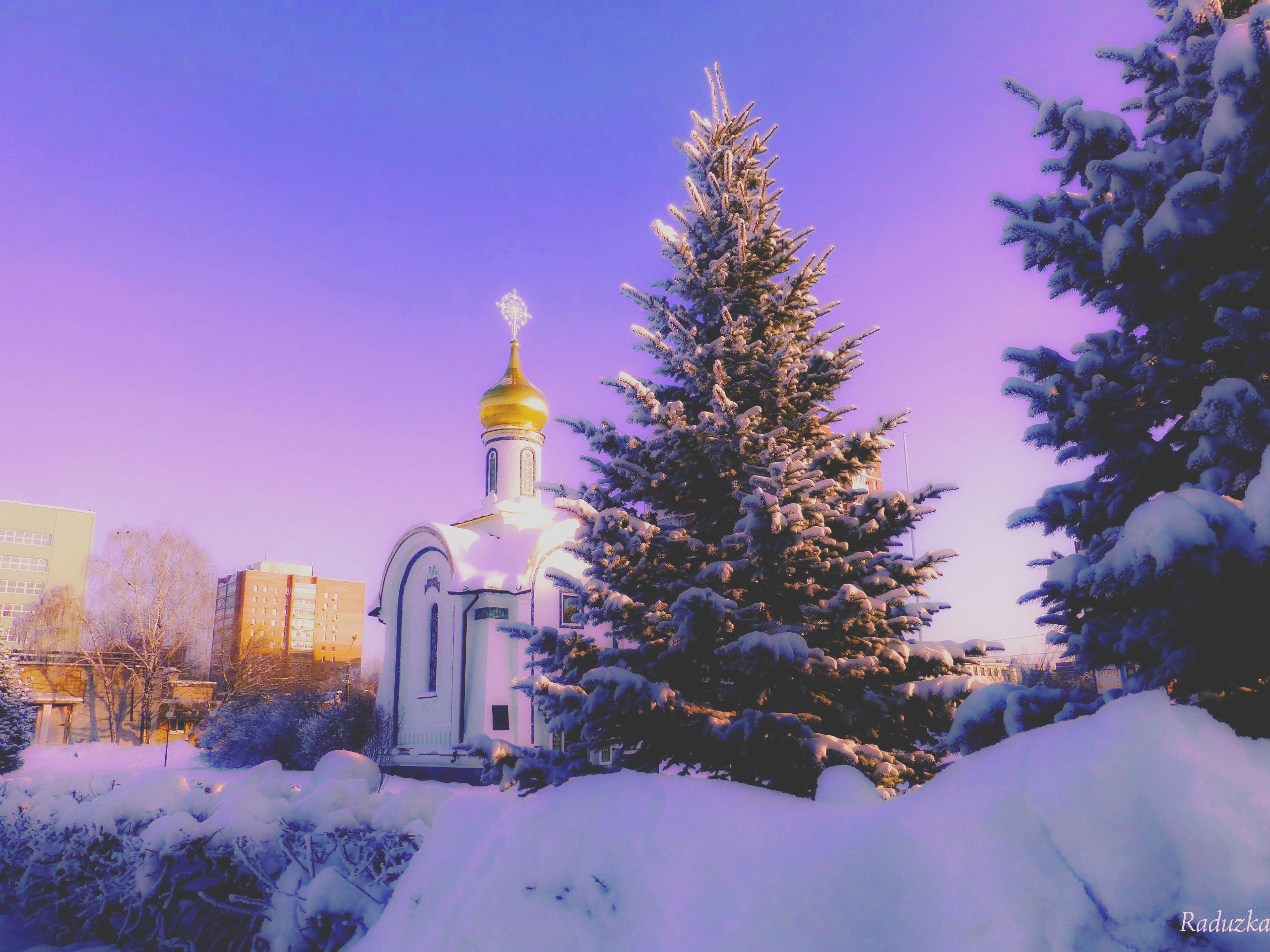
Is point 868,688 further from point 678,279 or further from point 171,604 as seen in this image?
point 171,604

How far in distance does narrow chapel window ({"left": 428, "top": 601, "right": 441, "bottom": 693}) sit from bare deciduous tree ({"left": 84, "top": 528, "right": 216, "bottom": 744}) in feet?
60.8

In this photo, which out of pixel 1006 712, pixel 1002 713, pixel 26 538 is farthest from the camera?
pixel 26 538

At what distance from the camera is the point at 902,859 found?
8.58 feet

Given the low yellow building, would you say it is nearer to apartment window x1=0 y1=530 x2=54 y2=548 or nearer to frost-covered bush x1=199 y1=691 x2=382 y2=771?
frost-covered bush x1=199 y1=691 x2=382 y2=771

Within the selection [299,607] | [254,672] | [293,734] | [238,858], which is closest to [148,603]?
[254,672]

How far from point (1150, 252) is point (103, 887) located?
8281 millimetres

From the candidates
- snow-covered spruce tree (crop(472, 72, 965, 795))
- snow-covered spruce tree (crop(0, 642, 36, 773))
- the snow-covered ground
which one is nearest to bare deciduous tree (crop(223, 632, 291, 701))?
snow-covered spruce tree (crop(0, 642, 36, 773))

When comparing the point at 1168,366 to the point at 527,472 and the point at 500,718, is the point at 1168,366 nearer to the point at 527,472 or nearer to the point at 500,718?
the point at 500,718

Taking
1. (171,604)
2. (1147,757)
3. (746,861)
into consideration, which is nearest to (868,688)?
(746,861)

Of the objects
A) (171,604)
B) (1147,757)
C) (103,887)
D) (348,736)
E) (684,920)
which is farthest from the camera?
(171,604)

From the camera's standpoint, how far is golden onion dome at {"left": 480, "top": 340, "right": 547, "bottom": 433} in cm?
2127

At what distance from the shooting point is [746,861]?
3035 mm

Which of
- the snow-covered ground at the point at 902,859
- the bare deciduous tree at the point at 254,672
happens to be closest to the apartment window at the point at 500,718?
the snow-covered ground at the point at 902,859

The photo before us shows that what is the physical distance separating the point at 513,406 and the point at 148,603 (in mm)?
22319
